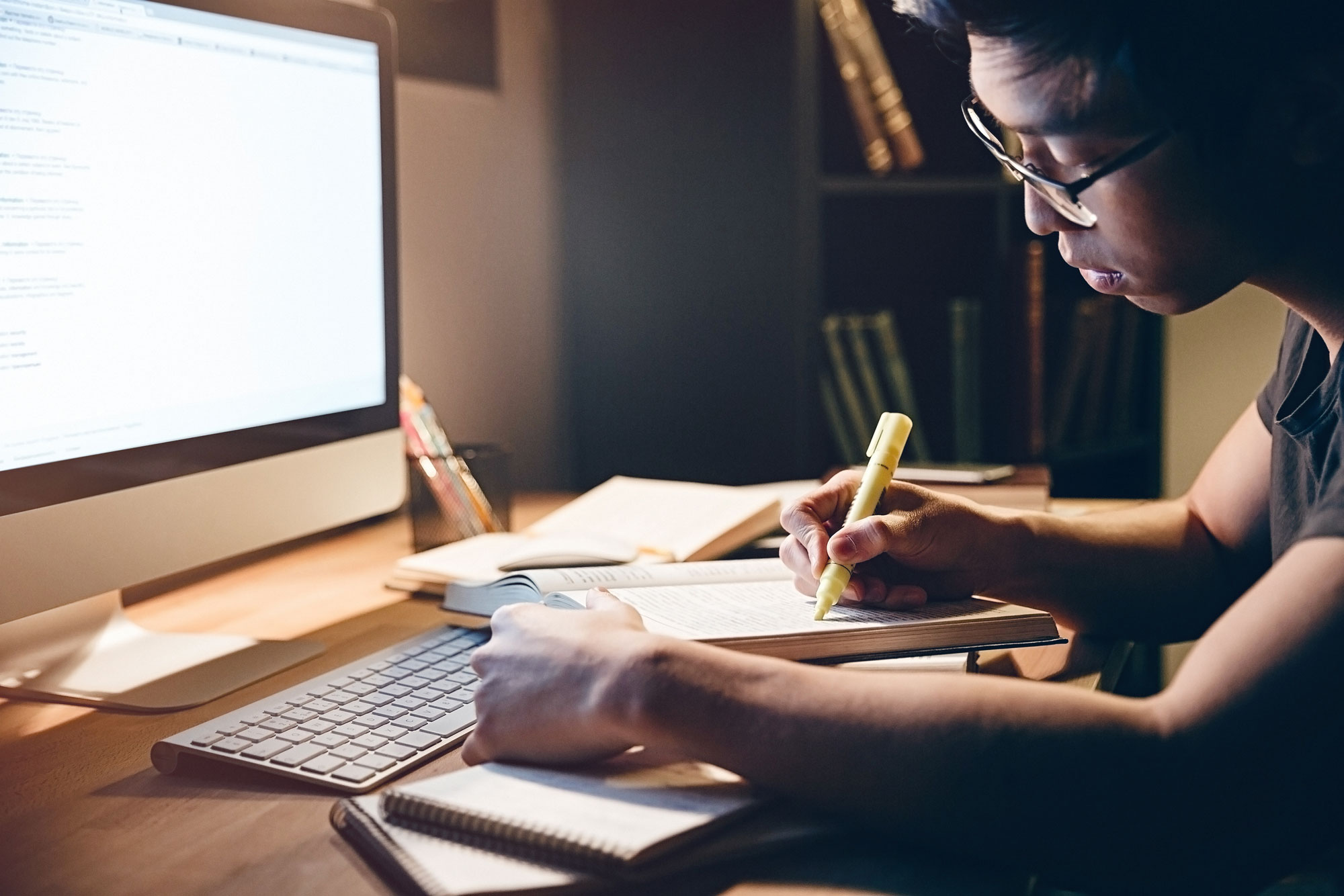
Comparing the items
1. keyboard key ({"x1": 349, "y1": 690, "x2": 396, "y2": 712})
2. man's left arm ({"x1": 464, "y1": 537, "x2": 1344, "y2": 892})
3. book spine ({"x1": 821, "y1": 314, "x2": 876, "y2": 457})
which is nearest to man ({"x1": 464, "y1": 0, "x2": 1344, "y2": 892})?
man's left arm ({"x1": 464, "y1": 537, "x2": 1344, "y2": 892})

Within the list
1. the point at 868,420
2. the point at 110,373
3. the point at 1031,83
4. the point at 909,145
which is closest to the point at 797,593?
the point at 1031,83

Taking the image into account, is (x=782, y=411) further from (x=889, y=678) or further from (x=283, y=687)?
(x=889, y=678)

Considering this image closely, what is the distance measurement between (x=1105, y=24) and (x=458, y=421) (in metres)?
1.24

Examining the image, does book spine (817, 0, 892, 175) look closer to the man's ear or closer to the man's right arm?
the man's right arm

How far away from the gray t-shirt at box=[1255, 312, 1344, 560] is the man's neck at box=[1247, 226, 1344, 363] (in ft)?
0.12

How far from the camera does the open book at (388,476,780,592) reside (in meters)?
1.07

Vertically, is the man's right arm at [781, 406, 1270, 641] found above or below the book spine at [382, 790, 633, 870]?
above

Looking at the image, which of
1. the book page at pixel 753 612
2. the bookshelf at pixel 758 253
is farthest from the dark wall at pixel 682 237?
the book page at pixel 753 612

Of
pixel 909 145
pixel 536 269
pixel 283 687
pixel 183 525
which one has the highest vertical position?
pixel 909 145

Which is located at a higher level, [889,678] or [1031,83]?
[1031,83]

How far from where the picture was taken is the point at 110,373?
0.80 meters

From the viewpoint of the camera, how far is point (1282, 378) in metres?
0.89

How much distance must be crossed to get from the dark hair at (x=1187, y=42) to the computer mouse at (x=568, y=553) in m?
0.59

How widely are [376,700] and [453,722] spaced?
66 millimetres
